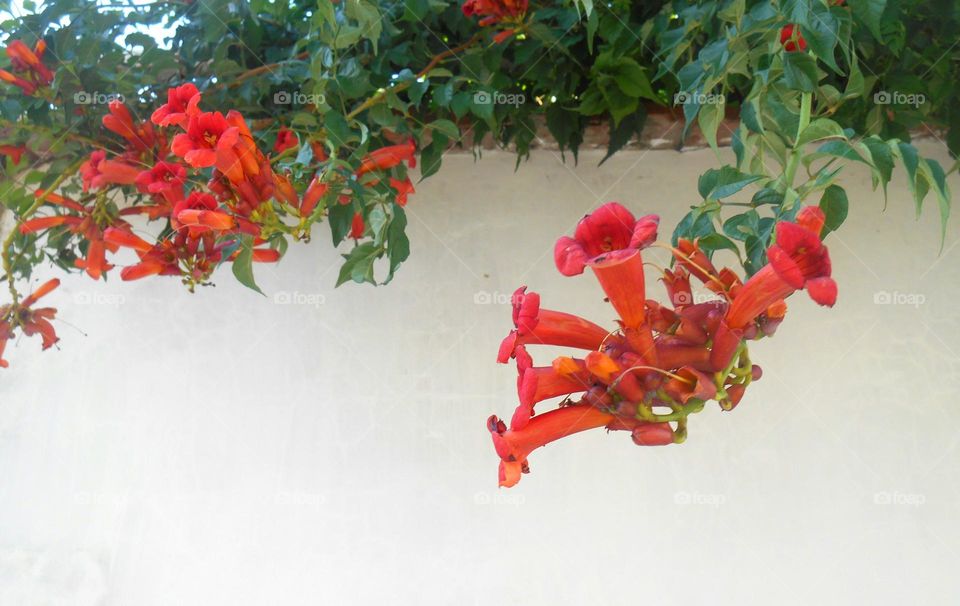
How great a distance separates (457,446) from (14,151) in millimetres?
1380

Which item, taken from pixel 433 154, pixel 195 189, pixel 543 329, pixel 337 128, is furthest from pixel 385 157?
pixel 543 329

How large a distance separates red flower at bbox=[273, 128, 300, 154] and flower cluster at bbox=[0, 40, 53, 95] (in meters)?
0.56

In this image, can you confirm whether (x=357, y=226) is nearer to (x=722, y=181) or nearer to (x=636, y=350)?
(x=722, y=181)

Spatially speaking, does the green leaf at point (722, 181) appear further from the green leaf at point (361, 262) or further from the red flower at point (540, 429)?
the green leaf at point (361, 262)

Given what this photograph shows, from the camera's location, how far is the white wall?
2.16 metres

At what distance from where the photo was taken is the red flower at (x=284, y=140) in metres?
2.08

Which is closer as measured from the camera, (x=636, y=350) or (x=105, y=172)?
(x=636, y=350)

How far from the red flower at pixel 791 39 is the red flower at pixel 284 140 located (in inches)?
42.7

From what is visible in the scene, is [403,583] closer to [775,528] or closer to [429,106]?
[775,528]

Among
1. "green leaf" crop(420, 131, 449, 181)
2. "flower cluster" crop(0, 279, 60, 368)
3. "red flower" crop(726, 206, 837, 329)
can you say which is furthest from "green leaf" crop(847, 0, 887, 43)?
"flower cluster" crop(0, 279, 60, 368)

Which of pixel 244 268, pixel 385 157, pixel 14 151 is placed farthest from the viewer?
pixel 14 151

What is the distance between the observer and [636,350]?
1211 millimetres

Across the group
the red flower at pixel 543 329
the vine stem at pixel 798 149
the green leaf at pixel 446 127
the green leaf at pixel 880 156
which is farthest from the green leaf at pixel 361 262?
the green leaf at pixel 880 156

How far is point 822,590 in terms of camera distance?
210cm
